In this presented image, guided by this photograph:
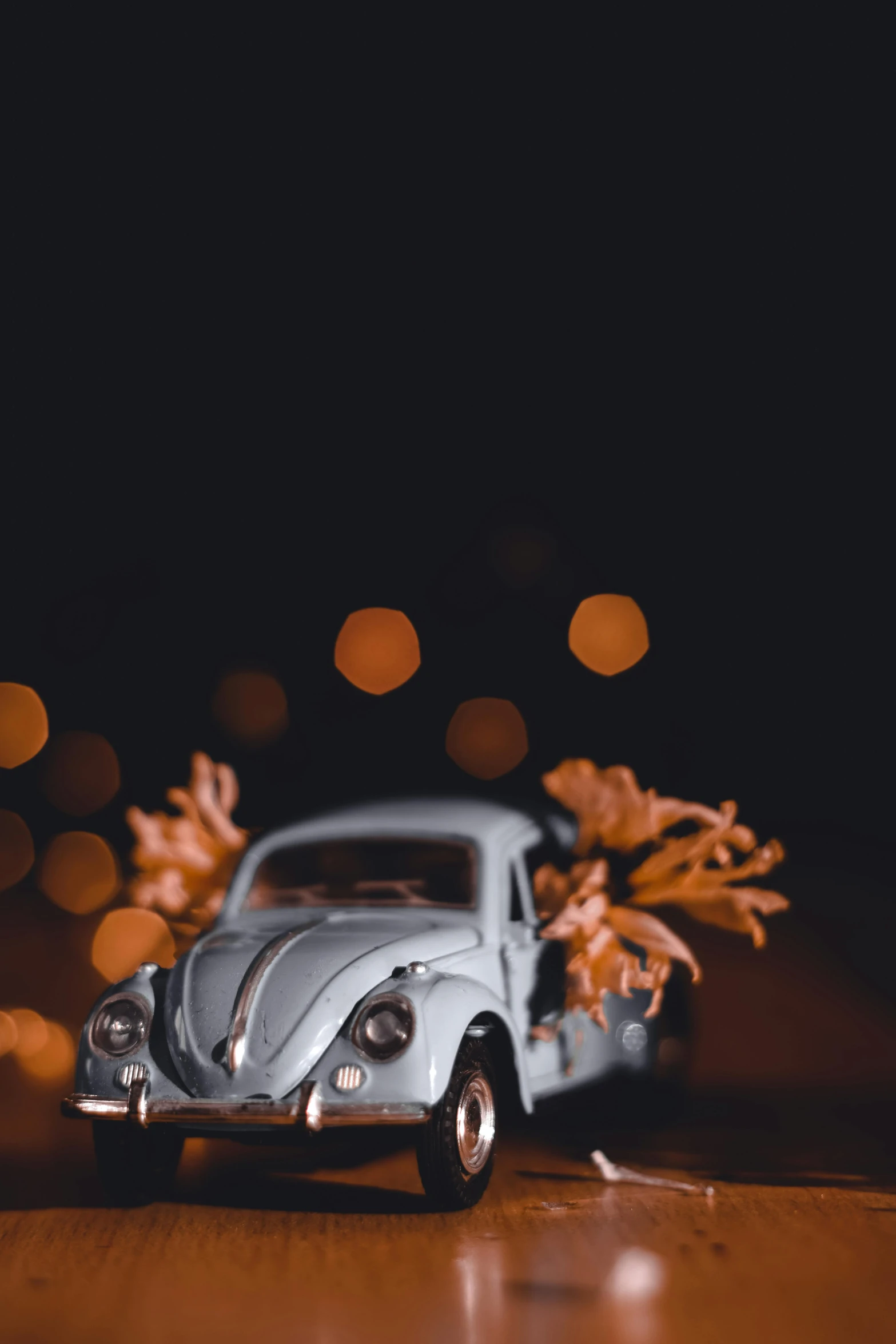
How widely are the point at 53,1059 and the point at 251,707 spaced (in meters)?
17.2

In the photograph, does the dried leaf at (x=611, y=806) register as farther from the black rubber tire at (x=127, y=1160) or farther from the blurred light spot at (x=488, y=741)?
the blurred light spot at (x=488, y=741)

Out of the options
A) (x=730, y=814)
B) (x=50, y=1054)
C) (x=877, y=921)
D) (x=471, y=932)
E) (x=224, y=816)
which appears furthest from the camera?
(x=877, y=921)

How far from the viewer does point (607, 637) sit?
27203 millimetres

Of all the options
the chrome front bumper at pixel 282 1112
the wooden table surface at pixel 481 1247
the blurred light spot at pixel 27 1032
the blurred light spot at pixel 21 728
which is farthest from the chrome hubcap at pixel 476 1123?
the blurred light spot at pixel 21 728

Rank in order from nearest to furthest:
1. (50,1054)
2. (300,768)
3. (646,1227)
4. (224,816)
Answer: (646,1227)
(224,816)
(50,1054)
(300,768)

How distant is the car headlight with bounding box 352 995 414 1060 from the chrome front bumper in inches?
8.6

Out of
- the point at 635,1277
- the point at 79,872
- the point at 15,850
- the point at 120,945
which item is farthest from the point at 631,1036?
the point at 15,850

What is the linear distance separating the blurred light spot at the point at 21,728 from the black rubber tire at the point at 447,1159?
27.0 metres

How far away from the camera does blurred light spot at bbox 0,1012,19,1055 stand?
42.6ft

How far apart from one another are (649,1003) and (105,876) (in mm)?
20871

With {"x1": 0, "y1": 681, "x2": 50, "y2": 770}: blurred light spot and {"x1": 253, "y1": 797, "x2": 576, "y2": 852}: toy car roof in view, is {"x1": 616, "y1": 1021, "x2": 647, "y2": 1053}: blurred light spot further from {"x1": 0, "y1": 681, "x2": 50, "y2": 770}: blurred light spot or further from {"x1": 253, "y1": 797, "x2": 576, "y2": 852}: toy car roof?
{"x1": 0, "y1": 681, "x2": 50, "y2": 770}: blurred light spot

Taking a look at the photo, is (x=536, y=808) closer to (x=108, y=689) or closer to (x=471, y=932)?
(x=471, y=932)

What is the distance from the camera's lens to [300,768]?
27.9 meters

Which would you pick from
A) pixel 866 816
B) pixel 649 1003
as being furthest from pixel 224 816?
pixel 866 816
